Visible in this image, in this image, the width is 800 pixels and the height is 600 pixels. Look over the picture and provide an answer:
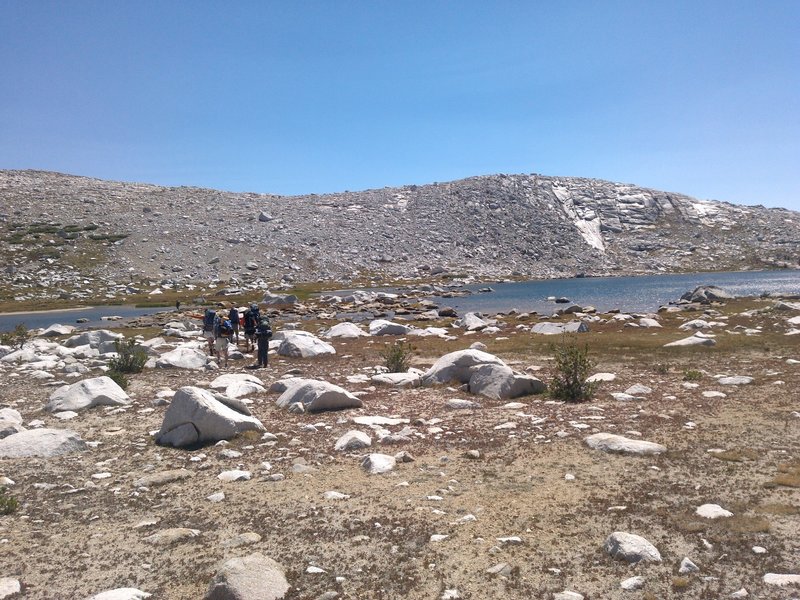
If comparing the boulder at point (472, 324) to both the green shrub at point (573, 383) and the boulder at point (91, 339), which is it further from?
the green shrub at point (573, 383)

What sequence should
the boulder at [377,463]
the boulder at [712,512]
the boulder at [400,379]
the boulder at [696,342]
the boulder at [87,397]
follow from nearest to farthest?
the boulder at [712,512] → the boulder at [377,463] → the boulder at [87,397] → the boulder at [400,379] → the boulder at [696,342]

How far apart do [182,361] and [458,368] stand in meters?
11.8

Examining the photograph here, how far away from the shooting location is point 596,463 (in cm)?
1060

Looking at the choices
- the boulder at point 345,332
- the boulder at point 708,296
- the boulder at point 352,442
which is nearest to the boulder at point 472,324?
the boulder at point 345,332

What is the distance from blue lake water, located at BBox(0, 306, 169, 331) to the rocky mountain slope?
18864 mm

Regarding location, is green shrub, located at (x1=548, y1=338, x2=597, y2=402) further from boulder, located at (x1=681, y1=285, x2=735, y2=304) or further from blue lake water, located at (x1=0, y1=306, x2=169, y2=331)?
blue lake water, located at (x1=0, y1=306, x2=169, y2=331)

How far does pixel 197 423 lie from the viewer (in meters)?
12.8

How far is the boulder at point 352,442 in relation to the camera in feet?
39.5

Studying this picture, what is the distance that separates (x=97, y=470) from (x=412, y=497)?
6368 mm

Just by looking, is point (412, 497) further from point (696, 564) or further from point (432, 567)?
point (696, 564)

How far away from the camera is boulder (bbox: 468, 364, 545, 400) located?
16812 millimetres

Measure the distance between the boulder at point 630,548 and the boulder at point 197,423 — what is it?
8449mm

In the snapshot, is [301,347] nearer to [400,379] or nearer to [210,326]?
[210,326]

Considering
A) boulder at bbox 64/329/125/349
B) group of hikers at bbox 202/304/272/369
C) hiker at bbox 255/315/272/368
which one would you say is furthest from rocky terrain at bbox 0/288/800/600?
boulder at bbox 64/329/125/349
